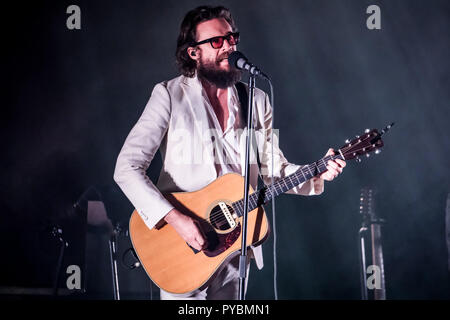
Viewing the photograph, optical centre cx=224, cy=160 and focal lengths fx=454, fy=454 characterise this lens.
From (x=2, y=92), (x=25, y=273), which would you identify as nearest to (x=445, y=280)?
(x=25, y=273)

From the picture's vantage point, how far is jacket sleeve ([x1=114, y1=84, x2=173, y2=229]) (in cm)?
232

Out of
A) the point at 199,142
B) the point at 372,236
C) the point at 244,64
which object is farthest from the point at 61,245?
the point at 372,236

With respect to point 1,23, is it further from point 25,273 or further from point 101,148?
point 25,273

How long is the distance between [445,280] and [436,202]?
76 cm

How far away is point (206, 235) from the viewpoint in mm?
2311

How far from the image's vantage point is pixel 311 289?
4422 mm

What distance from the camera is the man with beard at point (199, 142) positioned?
2.33 m

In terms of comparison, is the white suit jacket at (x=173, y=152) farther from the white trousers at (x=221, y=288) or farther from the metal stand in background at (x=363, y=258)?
the metal stand in background at (x=363, y=258)

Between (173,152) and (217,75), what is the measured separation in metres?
0.54

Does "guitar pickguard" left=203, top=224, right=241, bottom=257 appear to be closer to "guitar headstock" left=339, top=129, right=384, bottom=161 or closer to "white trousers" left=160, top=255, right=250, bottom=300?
"white trousers" left=160, top=255, right=250, bottom=300

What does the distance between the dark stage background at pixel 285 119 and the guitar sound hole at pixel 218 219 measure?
170cm

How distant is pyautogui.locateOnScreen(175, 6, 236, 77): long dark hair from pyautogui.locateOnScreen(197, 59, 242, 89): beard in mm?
148

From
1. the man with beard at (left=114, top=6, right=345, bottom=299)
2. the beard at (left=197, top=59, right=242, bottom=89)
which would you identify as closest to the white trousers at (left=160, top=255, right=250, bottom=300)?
the man with beard at (left=114, top=6, right=345, bottom=299)

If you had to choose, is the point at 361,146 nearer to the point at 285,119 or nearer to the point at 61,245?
the point at 285,119
